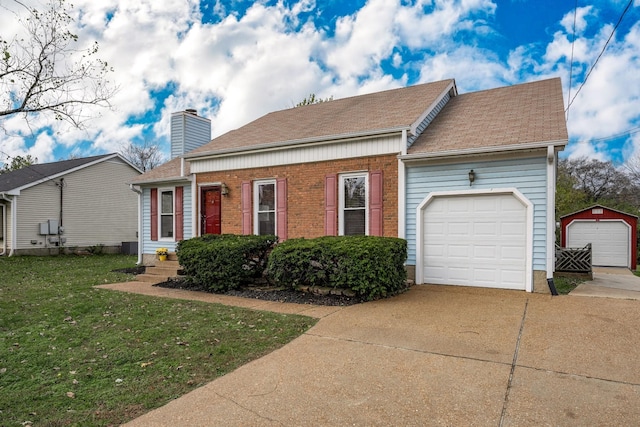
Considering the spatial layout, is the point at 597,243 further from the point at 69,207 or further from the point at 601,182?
the point at 69,207

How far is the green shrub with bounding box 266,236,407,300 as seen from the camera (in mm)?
6875

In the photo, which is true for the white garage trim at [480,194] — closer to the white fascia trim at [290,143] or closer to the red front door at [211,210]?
the white fascia trim at [290,143]

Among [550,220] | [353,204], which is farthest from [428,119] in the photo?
[550,220]

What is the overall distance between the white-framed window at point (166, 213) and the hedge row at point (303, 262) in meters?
3.73

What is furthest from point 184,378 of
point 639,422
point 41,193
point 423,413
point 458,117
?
point 41,193

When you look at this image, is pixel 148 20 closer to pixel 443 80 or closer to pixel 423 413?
pixel 443 80

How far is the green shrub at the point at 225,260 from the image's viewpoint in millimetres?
8297

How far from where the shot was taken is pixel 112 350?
445 cm

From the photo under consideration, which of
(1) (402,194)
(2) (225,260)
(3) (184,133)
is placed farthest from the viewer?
(3) (184,133)

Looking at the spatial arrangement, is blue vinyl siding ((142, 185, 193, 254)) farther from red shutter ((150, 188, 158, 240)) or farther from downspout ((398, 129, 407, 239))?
downspout ((398, 129, 407, 239))

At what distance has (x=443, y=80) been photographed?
39.5ft

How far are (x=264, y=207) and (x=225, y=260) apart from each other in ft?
9.07

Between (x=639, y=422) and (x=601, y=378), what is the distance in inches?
32.3

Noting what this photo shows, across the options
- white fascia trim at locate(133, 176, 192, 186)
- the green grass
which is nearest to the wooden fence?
the green grass
